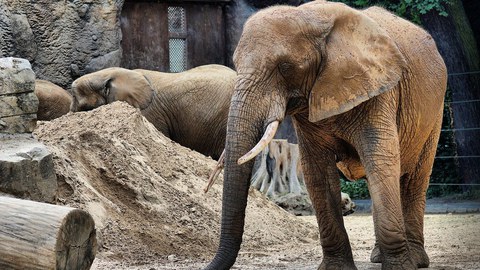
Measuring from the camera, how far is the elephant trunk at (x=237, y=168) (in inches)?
253

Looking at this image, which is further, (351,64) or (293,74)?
(351,64)

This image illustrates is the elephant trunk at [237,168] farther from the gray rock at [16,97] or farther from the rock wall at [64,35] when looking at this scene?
the rock wall at [64,35]

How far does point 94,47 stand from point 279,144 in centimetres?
379

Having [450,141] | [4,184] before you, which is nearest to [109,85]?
[450,141]

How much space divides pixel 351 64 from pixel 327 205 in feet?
3.69

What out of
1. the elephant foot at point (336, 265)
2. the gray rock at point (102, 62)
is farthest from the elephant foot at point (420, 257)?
the gray rock at point (102, 62)

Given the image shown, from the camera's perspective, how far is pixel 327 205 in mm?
7484

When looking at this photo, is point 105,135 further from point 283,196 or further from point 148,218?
point 283,196

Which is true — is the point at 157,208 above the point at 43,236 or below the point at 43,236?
below

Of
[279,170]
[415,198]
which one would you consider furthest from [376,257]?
[279,170]

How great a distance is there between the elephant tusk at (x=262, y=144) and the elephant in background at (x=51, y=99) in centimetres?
941

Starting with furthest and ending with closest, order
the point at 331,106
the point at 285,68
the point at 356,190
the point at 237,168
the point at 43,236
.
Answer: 1. the point at 356,190
2. the point at 331,106
3. the point at 285,68
4. the point at 237,168
5. the point at 43,236

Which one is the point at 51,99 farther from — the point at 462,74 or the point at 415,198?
the point at 415,198

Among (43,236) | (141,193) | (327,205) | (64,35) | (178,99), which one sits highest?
(43,236)
